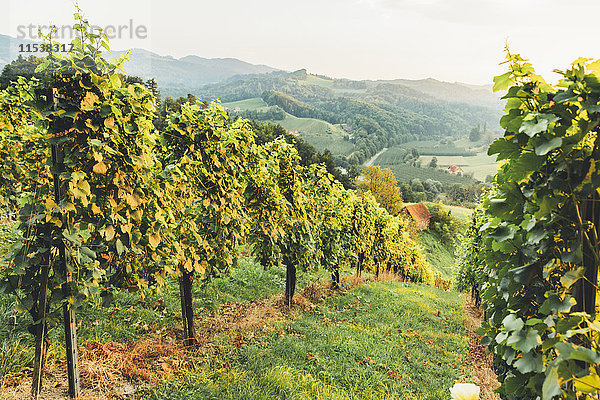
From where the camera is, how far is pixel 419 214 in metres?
51.0

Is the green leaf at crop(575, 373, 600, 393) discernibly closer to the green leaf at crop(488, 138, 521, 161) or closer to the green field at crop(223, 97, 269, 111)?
the green leaf at crop(488, 138, 521, 161)

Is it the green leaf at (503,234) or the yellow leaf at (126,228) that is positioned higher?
the green leaf at (503,234)

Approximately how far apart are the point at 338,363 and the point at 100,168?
4.58 metres

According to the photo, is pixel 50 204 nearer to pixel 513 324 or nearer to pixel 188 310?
pixel 188 310

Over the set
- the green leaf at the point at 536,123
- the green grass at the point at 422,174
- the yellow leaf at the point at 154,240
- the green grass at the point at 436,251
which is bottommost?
the green grass at the point at 436,251

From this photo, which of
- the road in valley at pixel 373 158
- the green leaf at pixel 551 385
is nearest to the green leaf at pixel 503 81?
the green leaf at pixel 551 385

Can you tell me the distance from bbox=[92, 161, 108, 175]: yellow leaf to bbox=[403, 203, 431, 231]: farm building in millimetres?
47524

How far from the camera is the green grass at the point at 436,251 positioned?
41.2 m

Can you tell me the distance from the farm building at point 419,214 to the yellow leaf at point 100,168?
47.5m

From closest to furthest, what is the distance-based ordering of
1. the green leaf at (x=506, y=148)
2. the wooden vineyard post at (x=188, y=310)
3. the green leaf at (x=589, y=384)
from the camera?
the green leaf at (x=589, y=384) → the green leaf at (x=506, y=148) → the wooden vineyard post at (x=188, y=310)

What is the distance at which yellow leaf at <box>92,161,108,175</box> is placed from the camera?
332 centimetres

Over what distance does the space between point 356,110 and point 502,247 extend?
170m

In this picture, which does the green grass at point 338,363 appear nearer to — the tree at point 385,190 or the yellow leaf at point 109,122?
the yellow leaf at point 109,122

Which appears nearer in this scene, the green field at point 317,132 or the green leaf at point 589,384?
the green leaf at point 589,384
